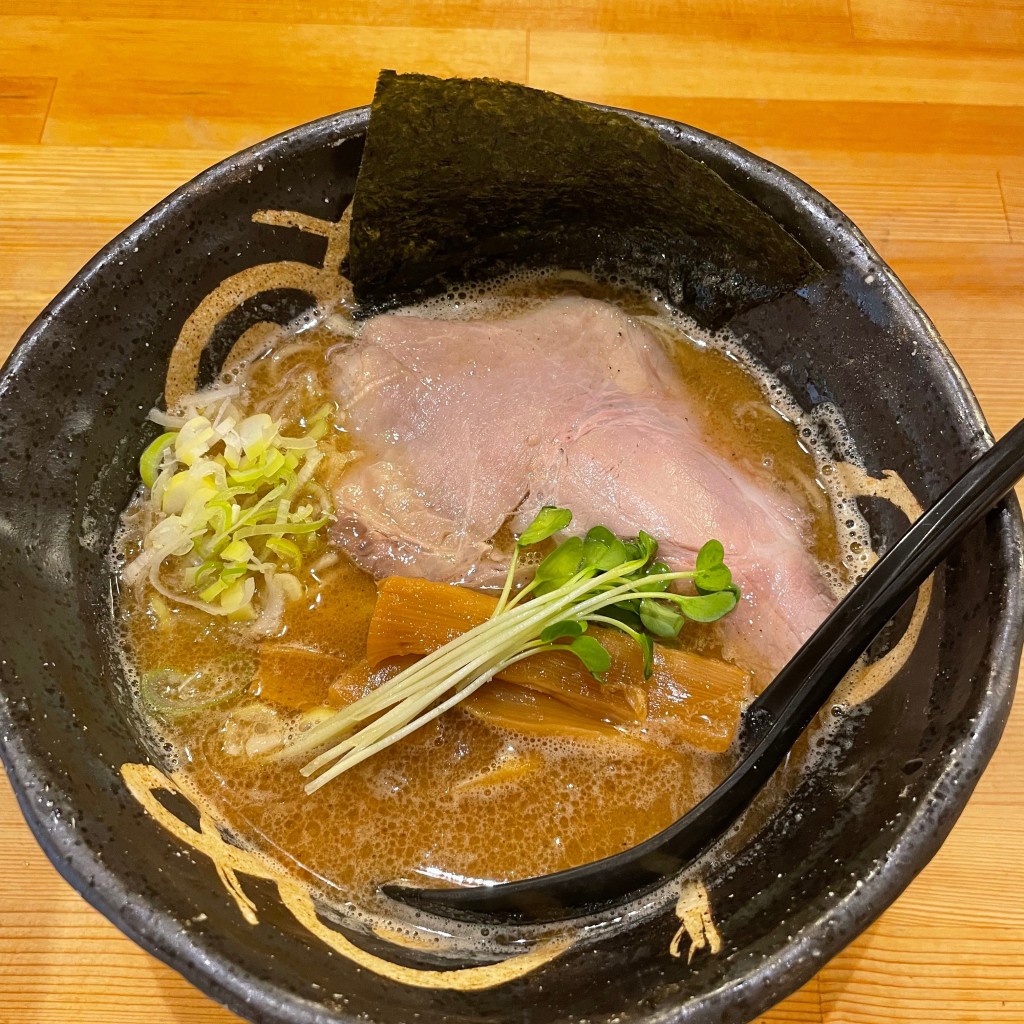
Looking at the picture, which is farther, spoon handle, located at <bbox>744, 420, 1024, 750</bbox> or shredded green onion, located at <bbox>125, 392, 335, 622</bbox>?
shredded green onion, located at <bbox>125, 392, 335, 622</bbox>

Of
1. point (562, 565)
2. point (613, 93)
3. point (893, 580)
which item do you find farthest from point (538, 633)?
point (613, 93)

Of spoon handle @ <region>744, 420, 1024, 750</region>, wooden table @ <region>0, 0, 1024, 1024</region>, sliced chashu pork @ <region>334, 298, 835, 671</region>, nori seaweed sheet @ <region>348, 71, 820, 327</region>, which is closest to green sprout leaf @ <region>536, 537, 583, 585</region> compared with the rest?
sliced chashu pork @ <region>334, 298, 835, 671</region>

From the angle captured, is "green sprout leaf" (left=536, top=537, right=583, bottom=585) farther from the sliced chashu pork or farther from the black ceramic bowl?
the black ceramic bowl

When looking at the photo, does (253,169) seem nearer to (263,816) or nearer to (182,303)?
(182,303)

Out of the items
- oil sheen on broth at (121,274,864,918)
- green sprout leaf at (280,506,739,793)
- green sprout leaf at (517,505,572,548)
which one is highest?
green sprout leaf at (517,505,572,548)

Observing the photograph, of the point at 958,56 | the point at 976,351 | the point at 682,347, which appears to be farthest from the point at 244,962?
the point at 958,56

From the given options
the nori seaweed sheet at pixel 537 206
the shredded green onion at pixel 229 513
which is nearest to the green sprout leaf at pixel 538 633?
the shredded green onion at pixel 229 513

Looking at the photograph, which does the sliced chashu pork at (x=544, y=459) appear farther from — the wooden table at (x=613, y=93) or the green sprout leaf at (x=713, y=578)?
the wooden table at (x=613, y=93)
